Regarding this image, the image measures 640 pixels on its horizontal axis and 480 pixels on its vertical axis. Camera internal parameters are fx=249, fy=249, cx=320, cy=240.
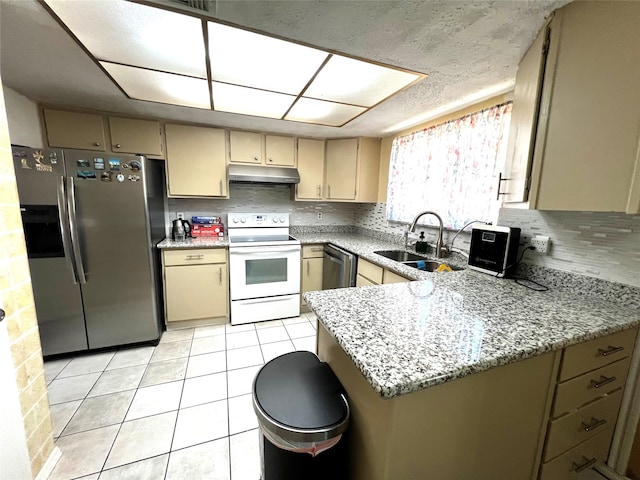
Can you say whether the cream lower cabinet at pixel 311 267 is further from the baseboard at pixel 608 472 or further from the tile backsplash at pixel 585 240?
the baseboard at pixel 608 472

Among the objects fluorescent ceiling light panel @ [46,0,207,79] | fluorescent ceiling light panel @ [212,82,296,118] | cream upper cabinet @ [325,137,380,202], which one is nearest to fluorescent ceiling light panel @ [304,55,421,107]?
fluorescent ceiling light panel @ [212,82,296,118]

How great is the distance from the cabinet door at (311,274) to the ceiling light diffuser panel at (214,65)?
1.60 meters

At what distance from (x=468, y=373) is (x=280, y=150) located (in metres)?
2.79

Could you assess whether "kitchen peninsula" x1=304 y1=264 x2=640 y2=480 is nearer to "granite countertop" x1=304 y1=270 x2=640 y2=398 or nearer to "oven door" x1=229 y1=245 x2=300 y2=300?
"granite countertop" x1=304 y1=270 x2=640 y2=398

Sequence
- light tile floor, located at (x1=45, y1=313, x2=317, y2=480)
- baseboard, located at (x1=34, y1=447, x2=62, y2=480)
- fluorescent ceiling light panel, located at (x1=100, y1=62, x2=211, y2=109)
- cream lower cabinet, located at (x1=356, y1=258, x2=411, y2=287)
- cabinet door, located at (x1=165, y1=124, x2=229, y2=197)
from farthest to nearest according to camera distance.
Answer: cabinet door, located at (x1=165, y1=124, x2=229, y2=197), cream lower cabinet, located at (x1=356, y1=258, x2=411, y2=287), fluorescent ceiling light panel, located at (x1=100, y1=62, x2=211, y2=109), light tile floor, located at (x1=45, y1=313, x2=317, y2=480), baseboard, located at (x1=34, y1=447, x2=62, y2=480)

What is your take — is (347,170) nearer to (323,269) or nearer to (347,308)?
(323,269)

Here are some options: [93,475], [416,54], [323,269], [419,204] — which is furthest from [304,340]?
[416,54]

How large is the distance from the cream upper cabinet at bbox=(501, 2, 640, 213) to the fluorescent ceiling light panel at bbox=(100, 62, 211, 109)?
188cm

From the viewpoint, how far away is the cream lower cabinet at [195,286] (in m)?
2.46

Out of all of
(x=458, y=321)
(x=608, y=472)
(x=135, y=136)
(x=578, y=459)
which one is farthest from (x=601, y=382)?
(x=135, y=136)

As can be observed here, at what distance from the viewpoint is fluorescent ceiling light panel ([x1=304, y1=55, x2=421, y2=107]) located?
4.68 ft

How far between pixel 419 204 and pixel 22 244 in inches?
109

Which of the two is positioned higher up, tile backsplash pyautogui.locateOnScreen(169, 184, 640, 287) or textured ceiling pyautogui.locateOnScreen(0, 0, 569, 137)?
textured ceiling pyautogui.locateOnScreen(0, 0, 569, 137)

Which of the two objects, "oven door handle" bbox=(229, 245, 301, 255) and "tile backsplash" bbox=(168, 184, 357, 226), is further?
"tile backsplash" bbox=(168, 184, 357, 226)
